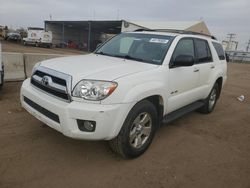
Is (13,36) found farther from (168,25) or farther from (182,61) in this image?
(182,61)

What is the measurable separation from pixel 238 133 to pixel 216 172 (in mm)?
1871

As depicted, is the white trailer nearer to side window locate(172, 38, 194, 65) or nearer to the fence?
the fence

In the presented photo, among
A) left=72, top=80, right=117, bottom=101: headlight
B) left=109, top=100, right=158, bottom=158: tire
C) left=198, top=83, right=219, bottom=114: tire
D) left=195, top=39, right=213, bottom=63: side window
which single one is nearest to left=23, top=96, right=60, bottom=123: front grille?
left=72, top=80, right=117, bottom=101: headlight

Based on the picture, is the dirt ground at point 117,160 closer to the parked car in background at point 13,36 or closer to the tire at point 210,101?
the tire at point 210,101

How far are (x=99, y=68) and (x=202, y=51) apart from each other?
2741mm

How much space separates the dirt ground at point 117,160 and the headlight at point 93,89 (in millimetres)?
1006

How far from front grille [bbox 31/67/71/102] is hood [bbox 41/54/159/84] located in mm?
78

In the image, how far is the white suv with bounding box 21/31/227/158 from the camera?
9.18 feet

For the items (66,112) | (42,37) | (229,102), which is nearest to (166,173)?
(66,112)

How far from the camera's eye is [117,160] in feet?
11.1

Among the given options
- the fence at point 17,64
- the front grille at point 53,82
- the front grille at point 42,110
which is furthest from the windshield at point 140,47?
the fence at point 17,64

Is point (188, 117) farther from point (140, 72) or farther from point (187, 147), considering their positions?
point (140, 72)

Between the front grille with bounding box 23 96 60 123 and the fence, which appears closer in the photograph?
the front grille with bounding box 23 96 60 123

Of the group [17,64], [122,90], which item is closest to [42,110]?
[122,90]
